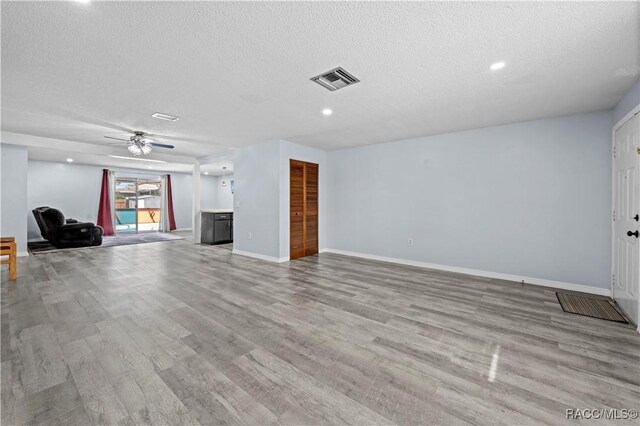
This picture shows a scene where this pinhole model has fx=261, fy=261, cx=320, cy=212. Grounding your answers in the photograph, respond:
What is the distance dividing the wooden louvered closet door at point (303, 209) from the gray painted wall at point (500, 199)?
3.53 feet

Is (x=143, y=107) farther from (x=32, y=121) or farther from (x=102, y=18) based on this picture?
(x=32, y=121)

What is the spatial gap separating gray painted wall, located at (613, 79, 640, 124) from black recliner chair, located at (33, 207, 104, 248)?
34.9ft

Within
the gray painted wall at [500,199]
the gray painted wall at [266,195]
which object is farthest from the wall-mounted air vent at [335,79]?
the gray painted wall at [500,199]

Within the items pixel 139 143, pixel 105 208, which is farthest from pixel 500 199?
pixel 105 208

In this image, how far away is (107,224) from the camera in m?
9.33

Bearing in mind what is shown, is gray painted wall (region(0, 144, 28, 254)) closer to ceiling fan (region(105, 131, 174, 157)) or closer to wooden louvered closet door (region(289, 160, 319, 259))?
ceiling fan (region(105, 131, 174, 157))

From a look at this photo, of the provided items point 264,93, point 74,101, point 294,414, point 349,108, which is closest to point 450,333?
point 294,414

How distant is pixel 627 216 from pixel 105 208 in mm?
12840

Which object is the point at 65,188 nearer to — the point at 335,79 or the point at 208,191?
the point at 208,191

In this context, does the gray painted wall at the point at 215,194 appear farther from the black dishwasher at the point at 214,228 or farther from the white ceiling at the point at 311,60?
the white ceiling at the point at 311,60

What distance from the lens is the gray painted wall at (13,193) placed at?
5.69 m

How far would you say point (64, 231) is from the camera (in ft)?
22.1

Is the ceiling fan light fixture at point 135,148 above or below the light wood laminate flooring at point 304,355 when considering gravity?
above

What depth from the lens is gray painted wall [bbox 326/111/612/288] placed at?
3.59 m
